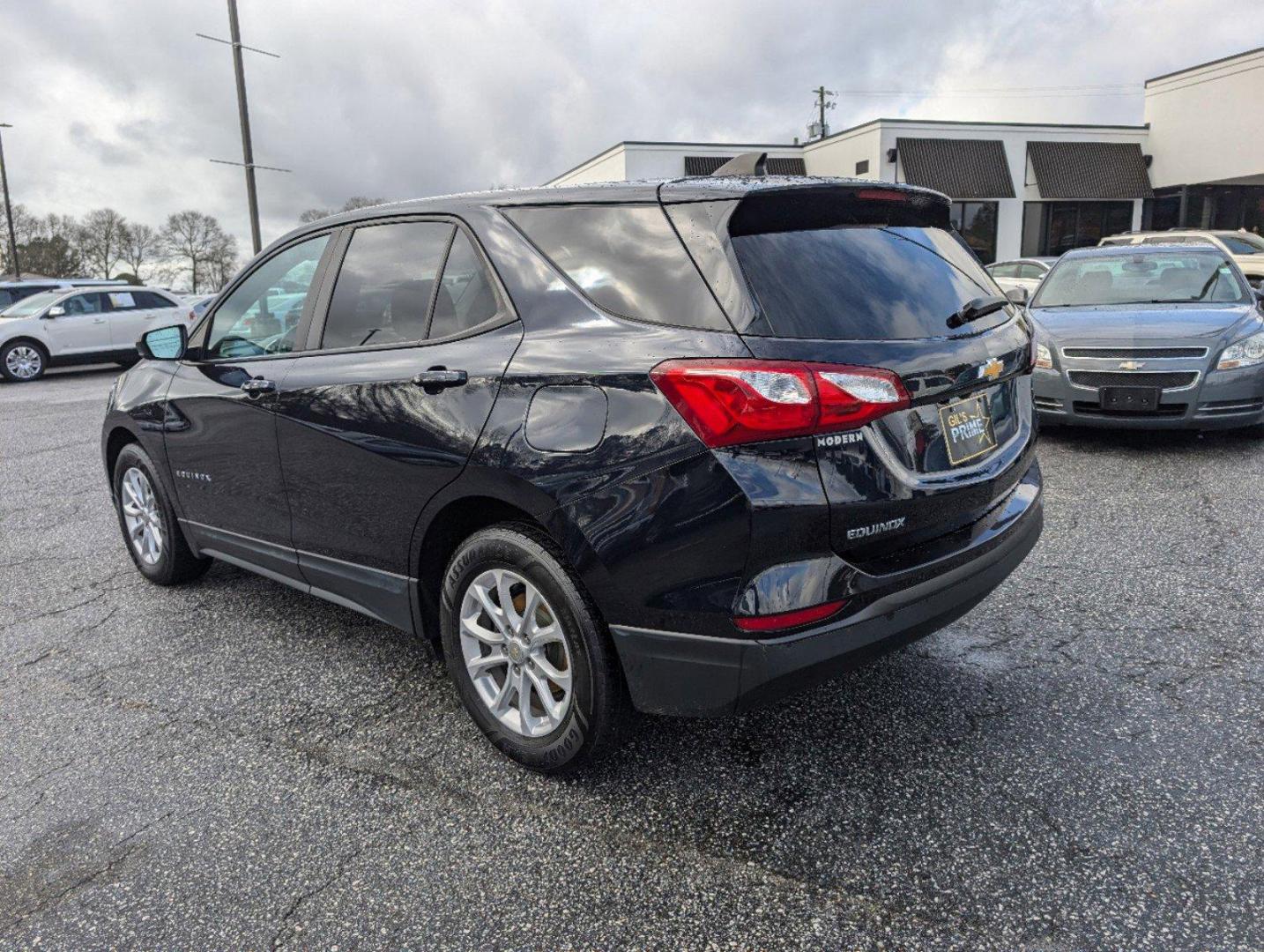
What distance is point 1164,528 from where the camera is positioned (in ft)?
15.9

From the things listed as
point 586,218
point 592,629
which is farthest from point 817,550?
point 586,218

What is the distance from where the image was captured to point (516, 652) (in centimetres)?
264

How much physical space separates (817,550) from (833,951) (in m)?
0.89

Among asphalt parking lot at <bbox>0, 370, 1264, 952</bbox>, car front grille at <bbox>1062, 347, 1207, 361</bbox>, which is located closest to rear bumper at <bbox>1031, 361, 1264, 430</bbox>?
car front grille at <bbox>1062, 347, 1207, 361</bbox>

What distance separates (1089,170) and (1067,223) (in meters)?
1.91

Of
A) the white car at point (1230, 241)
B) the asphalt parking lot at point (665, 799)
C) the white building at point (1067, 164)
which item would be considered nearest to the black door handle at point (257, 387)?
the asphalt parking lot at point (665, 799)

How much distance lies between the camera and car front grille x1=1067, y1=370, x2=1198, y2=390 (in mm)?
6336

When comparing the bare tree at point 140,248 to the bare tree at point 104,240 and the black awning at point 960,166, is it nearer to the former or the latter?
the bare tree at point 104,240

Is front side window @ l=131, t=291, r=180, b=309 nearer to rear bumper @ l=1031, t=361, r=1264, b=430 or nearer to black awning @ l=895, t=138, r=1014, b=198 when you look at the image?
rear bumper @ l=1031, t=361, r=1264, b=430

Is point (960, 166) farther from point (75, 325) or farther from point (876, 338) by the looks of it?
point (876, 338)

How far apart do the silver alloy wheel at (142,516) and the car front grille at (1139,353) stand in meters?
6.23

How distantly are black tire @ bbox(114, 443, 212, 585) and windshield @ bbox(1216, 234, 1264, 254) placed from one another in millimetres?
19955

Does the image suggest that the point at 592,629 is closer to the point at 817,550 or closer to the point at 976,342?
the point at 817,550

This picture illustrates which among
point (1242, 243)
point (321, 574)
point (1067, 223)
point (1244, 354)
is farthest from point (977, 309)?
point (1067, 223)
